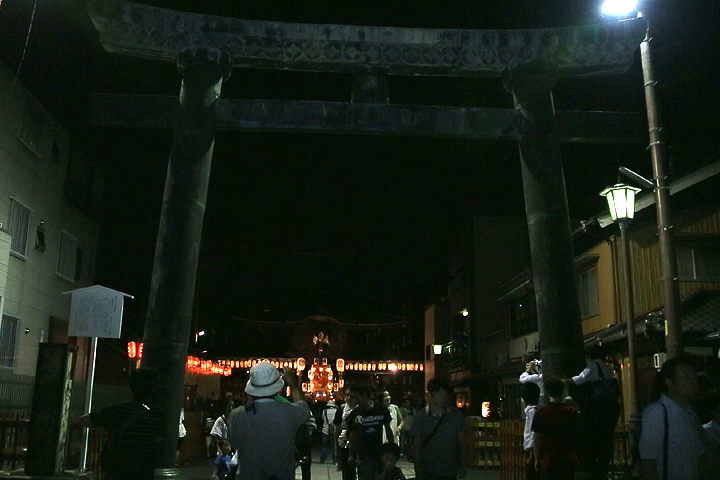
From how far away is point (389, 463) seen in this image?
27.4 feet

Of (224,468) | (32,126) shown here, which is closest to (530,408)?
(224,468)

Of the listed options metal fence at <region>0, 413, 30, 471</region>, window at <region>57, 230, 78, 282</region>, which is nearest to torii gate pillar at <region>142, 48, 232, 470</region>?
metal fence at <region>0, 413, 30, 471</region>

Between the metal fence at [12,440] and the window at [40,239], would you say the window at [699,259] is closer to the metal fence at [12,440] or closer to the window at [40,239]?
the metal fence at [12,440]

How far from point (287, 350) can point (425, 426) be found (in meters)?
59.9

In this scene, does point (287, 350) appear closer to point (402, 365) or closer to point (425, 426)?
point (402, 365)

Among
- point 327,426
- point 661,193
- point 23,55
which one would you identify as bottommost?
point 327,426

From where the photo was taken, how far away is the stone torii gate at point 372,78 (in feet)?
31.1

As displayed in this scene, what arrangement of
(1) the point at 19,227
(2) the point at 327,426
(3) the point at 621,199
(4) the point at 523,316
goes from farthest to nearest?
(4) the point at 523,316
(2) the point at 327,426
(1) the point at 19,227
(3) the point at 621,199

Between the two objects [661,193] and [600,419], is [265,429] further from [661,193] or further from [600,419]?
[661,193]

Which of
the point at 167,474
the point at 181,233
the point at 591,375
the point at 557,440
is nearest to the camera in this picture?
the point at 557,440

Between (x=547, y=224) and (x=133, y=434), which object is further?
(x=547, y=224)

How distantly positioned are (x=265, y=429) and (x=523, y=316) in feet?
82.6

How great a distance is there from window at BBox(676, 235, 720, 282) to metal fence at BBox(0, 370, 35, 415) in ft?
53.1

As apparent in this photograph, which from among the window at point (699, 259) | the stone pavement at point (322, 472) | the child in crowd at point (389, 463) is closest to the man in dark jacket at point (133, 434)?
the child in crowd at point (389, 463)
